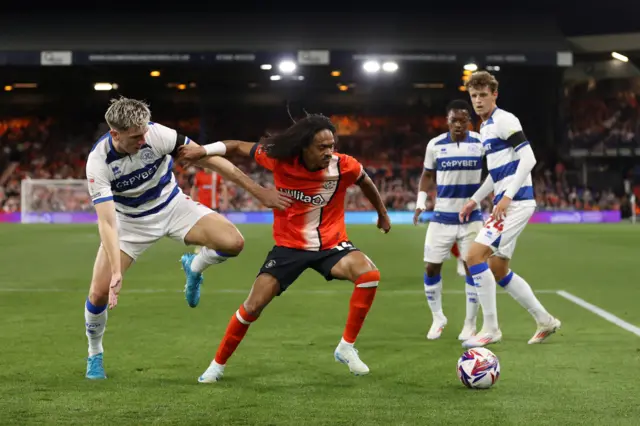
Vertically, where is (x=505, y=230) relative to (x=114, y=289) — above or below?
above

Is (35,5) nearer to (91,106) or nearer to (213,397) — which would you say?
(91,106)

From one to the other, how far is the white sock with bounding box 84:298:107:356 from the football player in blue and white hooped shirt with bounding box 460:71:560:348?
9.44 feet

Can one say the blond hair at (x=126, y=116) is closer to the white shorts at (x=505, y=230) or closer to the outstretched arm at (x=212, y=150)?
the outstretched arm at (x=212, y=150)

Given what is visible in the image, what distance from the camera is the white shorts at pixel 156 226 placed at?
672 cm

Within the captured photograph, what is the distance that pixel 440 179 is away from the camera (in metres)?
8.35

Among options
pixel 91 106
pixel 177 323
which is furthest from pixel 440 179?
pixel 91 106

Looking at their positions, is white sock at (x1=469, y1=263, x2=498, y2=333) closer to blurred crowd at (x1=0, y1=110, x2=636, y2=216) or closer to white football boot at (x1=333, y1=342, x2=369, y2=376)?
white football boot at (x1=333, y1=342, x2=369, y2=376)

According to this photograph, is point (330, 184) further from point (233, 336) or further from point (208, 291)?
point (208, 291)

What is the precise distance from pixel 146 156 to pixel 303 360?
190 centimetres

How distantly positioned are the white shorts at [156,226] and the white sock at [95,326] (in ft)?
1.95

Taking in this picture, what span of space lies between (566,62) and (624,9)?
7.12 m

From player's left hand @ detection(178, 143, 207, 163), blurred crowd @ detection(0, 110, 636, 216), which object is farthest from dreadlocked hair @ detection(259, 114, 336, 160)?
blurred crowd @ detection(0, 110, 636, 216)

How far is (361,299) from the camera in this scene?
6141 mm

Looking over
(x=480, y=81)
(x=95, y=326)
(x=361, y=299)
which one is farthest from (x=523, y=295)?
(x=95, y=326)
